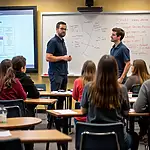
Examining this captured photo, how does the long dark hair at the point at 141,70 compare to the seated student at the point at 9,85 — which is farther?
the long dark hair at the point at 141,70

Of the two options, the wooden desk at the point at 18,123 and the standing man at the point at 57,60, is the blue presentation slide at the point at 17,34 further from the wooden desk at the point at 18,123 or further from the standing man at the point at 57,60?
the wooden desk at the point at 18,123

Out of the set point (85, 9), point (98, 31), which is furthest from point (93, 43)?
point (85, 9)

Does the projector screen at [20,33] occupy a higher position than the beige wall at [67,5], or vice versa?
the beige wall at [67,5]

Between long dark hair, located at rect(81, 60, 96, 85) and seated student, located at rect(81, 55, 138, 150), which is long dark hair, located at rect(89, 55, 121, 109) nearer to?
seated student, located at rect(81, 55, 138, 150)

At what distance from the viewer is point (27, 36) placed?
26.0ft

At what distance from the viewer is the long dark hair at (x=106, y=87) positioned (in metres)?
3.02

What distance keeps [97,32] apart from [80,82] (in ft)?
11.1

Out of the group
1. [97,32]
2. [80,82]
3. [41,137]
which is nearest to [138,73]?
[80,82]

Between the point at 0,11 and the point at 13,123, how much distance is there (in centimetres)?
540

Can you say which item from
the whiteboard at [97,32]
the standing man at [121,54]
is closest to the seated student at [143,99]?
the standing man at [121,54]

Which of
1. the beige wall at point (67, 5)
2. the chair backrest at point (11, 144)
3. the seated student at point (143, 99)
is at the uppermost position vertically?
the beige wall at point (67, 5)

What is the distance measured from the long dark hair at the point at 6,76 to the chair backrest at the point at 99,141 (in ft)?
5.49

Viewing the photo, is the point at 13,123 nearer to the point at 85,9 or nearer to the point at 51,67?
the point at 51,67

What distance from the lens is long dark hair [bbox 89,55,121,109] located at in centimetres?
302
